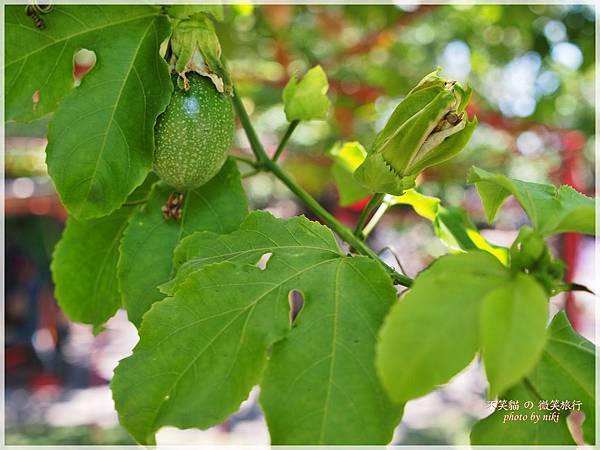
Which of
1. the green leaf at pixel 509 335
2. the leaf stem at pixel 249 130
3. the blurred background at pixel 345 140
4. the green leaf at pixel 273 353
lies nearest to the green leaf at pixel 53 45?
the leaf stem at pixel 249 130

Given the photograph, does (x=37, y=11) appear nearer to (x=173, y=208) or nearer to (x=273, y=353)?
(x=173, y=208)

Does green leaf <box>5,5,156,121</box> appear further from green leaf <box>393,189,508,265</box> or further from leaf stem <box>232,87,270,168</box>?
green leaf <box>393,189,508,265</box>

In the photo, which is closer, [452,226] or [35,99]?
[35,99]

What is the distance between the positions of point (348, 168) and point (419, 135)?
0.35 m

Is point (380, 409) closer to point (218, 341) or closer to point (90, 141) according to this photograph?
point (218, 341)

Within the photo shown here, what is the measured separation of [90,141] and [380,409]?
412 mm

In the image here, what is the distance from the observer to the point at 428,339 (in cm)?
46

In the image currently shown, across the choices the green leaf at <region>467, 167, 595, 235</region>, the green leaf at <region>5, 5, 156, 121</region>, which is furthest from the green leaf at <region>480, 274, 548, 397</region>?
the green leaf at <region>5, 5, 156, 121</region>

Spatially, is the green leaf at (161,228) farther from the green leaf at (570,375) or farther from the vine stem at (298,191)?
the green leaf at (570,375)

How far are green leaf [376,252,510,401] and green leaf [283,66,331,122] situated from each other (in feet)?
1.53

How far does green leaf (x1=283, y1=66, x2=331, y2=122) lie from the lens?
2.95 feet

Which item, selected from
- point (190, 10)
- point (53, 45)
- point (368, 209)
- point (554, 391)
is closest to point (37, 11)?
point (53, 45)

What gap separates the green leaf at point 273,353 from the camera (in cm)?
55

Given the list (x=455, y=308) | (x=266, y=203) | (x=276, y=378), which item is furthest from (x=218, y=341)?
(x=266, y=203)
